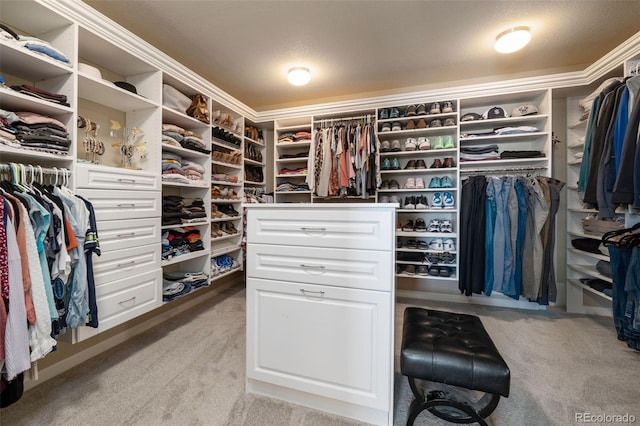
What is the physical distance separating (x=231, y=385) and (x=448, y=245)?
2.51 m

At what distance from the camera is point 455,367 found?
1.18 meters

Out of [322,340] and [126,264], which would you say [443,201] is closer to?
[322,340]

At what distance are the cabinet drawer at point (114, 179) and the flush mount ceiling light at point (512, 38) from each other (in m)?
3.05

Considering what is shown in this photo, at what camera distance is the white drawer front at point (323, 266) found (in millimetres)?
1259

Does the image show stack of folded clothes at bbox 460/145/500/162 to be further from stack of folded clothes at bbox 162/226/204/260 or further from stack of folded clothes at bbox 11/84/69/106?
stack of folded clothes at bbox 11/84/69/106

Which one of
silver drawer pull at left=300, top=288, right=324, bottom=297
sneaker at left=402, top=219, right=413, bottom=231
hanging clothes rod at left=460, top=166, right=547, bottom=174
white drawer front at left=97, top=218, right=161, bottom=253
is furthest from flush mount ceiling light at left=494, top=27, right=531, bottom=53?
white drawer front at left=97, top=218, right=161, bottom=253

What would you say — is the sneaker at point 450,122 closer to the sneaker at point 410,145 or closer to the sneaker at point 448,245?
the sneaker at point 410,145

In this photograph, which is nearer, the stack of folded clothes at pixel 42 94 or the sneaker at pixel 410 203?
the stack of folded clothes at pixel 42 94

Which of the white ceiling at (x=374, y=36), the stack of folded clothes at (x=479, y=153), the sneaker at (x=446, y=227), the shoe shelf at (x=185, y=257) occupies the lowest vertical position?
the shoe shelf at (x=185, y=257)

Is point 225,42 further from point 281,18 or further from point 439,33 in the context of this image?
point 439,33

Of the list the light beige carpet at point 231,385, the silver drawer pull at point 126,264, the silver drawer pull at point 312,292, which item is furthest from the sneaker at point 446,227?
the silver drawer pull at point 126,264

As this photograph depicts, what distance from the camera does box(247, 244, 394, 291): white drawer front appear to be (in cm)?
126

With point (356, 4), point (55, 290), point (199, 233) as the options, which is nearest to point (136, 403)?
point (55, 290)

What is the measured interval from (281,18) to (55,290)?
2.32 m
